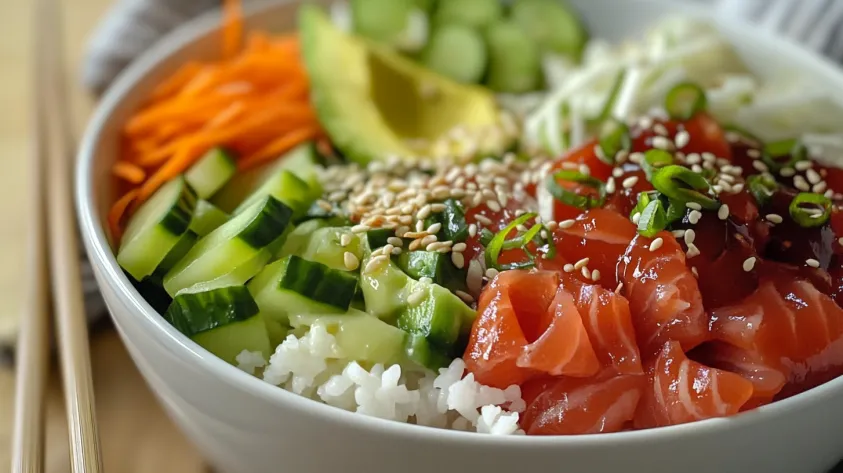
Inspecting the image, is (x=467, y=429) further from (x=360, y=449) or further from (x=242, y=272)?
(x=242, y=272)

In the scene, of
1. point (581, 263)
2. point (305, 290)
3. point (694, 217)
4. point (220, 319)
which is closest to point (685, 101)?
point (694, 217)

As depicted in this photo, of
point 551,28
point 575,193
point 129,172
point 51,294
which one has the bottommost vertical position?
point 51,294

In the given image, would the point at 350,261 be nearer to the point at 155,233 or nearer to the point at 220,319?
the point at 220,319

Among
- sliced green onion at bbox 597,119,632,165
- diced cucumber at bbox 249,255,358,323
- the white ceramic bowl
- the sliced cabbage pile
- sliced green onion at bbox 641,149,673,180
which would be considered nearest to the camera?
the white ceramic bowl

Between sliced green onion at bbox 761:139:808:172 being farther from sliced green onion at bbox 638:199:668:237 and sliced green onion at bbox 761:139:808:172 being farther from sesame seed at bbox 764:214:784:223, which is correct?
sliced green onion at bbox 638:199:668:237

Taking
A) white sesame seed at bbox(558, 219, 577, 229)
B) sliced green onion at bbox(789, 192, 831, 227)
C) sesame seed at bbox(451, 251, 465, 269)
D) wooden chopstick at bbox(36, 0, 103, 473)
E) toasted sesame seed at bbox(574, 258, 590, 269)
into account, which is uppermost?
sliced green onion at bbox(789, 192, 831, 227)

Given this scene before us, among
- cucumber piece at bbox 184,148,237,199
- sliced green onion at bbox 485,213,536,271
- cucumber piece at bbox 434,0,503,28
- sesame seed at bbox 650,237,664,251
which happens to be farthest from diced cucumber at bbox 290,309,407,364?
cucumber piece at bbox 434,0,503,28

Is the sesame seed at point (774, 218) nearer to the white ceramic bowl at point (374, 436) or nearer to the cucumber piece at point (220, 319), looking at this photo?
the white ceramic bowl at point (374, 436)
